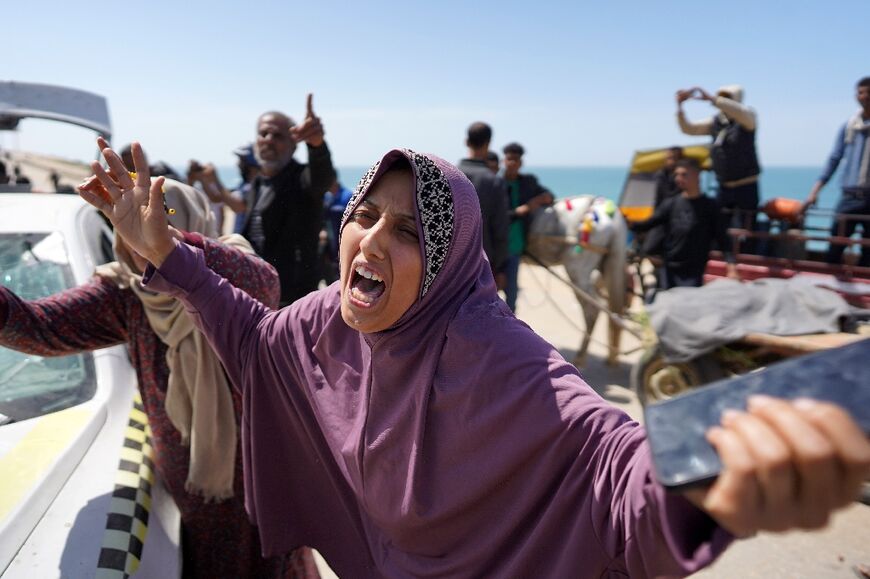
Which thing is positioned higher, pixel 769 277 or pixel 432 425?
pixel 432 425

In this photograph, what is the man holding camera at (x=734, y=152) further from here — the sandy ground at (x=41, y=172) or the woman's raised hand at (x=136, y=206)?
the sandy ground at (x=41, y=172)

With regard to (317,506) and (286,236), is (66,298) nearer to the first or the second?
(317,506)

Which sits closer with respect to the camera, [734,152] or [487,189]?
[487,189]

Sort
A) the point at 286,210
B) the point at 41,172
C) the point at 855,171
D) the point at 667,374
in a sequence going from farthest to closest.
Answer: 1. the point at 41,172
2. the point at 855,171
3. the point at 667,374
4. the point at 286,210

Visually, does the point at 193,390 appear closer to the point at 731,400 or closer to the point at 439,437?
the point at 439,437

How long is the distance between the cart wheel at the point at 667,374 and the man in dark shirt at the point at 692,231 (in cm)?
117

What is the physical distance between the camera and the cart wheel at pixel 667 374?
4.03 m

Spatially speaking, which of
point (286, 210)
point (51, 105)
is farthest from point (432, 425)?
point (51, 105)

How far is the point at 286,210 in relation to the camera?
3625mm

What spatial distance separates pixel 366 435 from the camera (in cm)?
155

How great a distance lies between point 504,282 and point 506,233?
85 centimetres

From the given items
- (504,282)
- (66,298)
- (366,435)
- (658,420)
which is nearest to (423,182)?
(366,435)

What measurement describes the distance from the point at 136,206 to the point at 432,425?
3.24 ft

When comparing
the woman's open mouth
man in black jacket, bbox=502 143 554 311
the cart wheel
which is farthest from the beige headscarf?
man in black jacket, bbox=502 143 554 311
